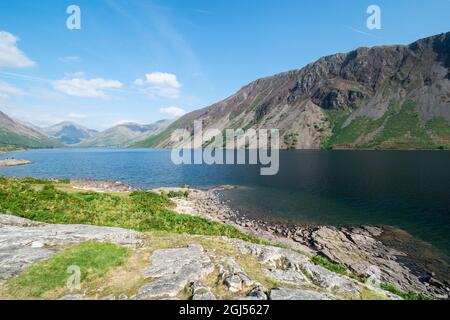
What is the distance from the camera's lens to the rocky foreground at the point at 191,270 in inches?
494

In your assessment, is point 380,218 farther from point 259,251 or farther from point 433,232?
point 259,251

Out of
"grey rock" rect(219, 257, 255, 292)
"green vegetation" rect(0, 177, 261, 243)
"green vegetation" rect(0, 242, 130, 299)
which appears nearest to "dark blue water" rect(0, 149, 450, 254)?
"green vegetation" rect(0, 177, 261, 243)

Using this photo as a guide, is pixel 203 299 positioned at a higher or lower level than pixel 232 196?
higher

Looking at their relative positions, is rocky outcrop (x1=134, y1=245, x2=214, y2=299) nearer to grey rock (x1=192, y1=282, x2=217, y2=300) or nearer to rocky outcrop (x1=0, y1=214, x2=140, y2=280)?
grey rock (x1=192, y1=282, x2=217, y2=300)

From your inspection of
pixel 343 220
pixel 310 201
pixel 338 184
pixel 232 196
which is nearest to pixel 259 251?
pixel 343 220

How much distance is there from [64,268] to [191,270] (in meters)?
6.34

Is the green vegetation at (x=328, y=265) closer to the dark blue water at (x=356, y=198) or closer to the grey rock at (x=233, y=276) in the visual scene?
the grey rock at (x=233, y=276)

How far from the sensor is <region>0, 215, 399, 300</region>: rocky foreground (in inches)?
494

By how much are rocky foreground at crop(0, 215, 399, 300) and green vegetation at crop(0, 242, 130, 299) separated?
0.65 metres

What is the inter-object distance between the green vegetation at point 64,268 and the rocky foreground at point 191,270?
0.65 metres

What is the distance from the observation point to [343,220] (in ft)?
168

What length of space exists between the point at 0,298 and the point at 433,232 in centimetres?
5158

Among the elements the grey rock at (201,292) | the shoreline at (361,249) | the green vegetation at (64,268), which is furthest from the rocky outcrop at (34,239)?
the shoreline at (361,249)

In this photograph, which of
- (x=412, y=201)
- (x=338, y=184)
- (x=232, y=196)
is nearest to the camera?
(x=412, y=201)
